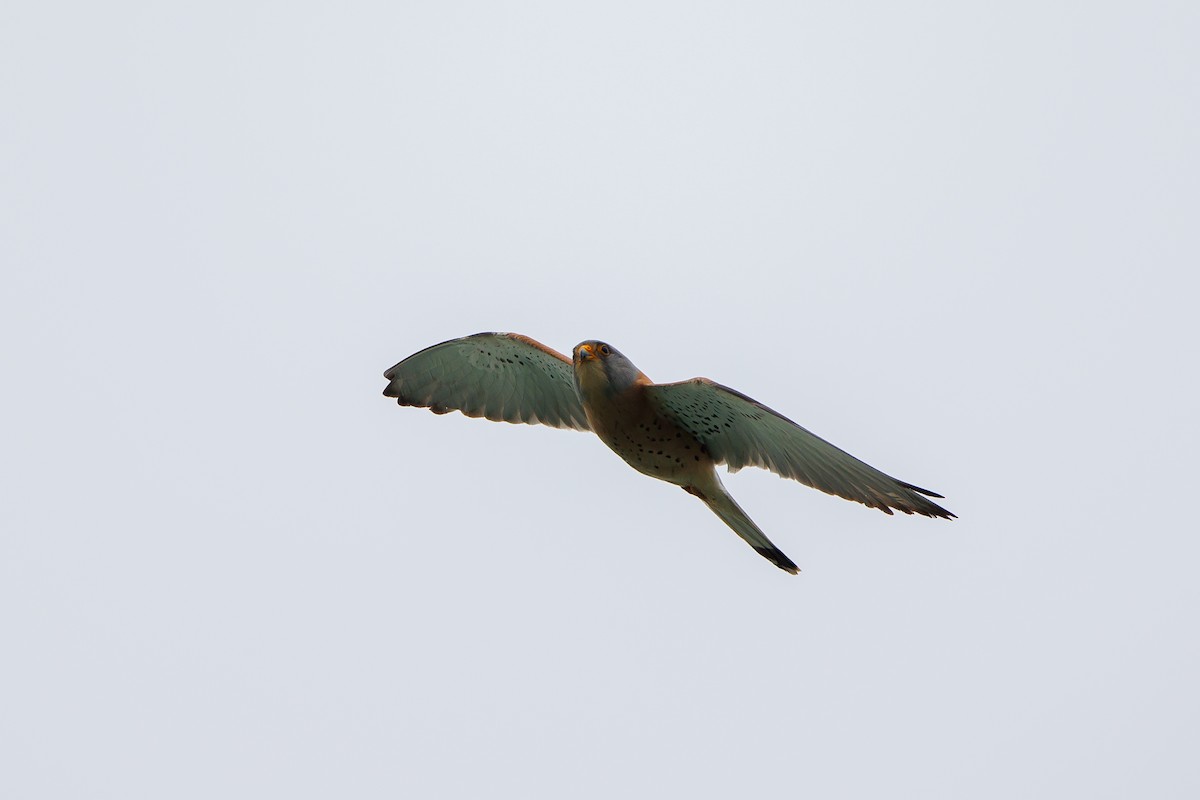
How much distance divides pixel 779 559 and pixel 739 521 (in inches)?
14.2

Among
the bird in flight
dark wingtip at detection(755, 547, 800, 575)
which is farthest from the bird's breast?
dark wingtip at detection(755, 547, 800, 575)

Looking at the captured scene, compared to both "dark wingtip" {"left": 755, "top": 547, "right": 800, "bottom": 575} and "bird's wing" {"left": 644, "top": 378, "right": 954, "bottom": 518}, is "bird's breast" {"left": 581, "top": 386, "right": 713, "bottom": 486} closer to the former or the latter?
"bird's wing" {"left": 644, "top": 378, "right": 954, "bottom": 518}

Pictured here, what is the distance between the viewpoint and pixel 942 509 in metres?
7.96

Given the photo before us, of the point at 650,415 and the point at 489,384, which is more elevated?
the point at 489,384

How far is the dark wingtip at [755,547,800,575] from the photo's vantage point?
9.02m

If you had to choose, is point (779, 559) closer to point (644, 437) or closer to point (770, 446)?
→ point (770, 446)

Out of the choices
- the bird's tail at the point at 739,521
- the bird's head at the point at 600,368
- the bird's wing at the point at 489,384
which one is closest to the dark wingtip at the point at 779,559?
the bird's tail at the point at 739,521

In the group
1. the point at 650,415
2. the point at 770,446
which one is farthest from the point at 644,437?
the point at 770,446

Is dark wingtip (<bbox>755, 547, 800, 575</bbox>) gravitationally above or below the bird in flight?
below

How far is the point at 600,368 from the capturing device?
26.8ft

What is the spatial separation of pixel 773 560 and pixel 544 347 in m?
1.91

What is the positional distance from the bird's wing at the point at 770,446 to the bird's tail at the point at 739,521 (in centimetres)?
25

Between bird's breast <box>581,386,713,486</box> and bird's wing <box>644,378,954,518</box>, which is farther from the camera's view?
bird's breast <box>581,386,713,486</box>

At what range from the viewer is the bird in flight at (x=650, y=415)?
26.6 ft
